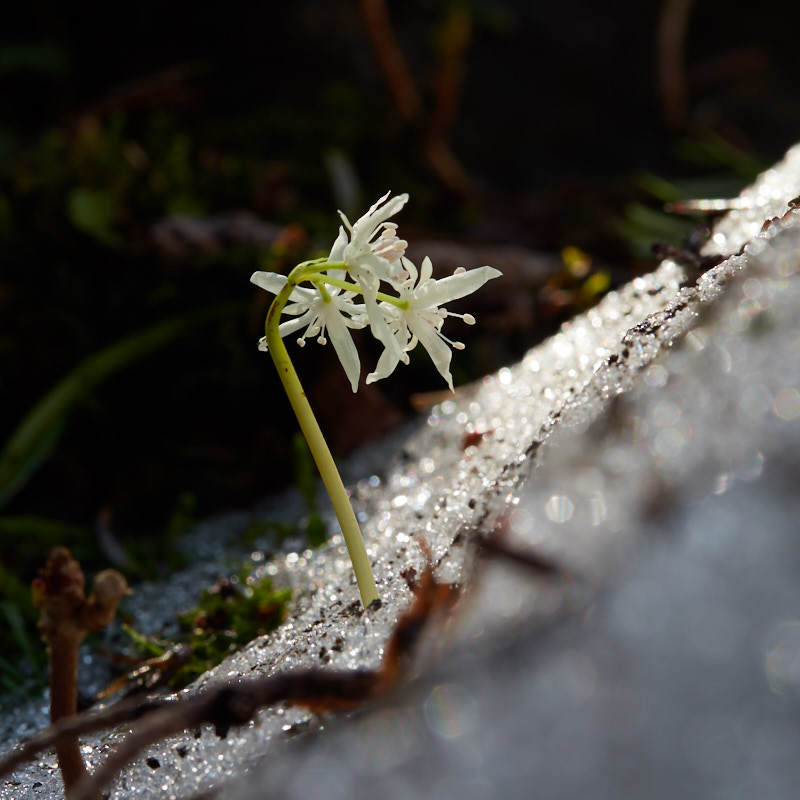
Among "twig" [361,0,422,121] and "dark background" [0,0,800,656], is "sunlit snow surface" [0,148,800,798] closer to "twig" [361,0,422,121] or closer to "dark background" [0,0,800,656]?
"dark background" [0,0,800,656]

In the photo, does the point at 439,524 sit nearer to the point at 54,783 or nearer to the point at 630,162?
the point at 54,783

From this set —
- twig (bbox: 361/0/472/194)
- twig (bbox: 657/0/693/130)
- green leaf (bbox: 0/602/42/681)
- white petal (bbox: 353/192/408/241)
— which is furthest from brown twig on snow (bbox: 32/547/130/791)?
twig (bbox: 657/0/693/130)

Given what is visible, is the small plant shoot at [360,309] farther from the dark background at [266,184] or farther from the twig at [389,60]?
the twig at [389,60]

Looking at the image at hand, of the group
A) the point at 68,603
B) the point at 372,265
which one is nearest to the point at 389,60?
the point at 372,265

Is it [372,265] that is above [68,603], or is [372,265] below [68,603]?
above

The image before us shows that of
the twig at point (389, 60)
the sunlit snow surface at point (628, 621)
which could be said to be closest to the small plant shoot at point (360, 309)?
the sunlit snow surface at point (628, 621)

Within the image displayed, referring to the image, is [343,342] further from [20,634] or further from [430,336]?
[20,634]

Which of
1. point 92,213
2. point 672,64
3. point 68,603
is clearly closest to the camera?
→ point 68,603
